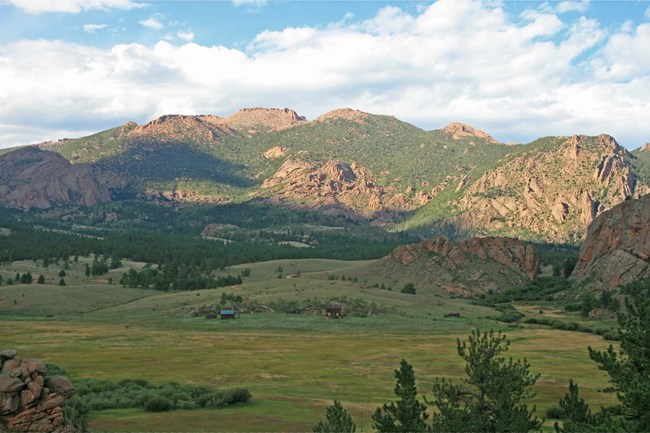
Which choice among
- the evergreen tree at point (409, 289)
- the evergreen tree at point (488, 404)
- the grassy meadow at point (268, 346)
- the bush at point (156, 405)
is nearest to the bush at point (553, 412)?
the grassy meadow at point (268, 346)

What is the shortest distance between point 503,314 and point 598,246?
4536cm

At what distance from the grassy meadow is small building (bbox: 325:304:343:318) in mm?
3509

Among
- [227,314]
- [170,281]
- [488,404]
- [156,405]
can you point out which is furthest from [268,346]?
[170,281]

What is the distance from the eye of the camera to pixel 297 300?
5002 inches

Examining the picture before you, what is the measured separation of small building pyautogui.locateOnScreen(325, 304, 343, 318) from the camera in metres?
117

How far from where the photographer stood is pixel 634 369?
2466 centimetres

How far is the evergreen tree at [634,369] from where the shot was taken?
22297mm

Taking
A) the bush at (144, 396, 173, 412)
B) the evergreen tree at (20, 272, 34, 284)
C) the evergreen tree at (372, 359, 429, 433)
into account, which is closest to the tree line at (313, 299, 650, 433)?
the evergreen tree at (372, 359, 429, 433)

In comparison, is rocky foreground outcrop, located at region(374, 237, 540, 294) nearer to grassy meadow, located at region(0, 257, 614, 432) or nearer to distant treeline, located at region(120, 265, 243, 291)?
grassy meadow, located at region(0, 257, 614, 432)

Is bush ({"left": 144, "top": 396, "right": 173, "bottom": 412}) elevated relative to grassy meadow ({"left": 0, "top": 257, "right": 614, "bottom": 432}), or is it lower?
elevated

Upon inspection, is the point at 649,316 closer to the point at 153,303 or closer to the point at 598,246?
the point at 153,303

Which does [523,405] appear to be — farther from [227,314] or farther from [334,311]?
[227,314]

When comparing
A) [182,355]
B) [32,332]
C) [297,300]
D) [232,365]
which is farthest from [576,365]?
[32,332]

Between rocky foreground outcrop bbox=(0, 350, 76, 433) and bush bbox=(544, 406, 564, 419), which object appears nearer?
rocky foreground outcrop bbox=(0, 350, 76, 433)
